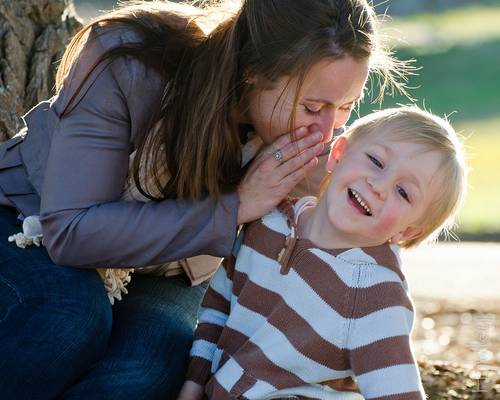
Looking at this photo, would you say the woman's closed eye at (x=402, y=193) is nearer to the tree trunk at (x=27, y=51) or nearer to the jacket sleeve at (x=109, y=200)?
the jacket sleeve at (x=109, y=200)

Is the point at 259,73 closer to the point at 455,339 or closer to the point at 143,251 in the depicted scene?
the point at 143,251

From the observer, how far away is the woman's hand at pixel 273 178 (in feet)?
8.73

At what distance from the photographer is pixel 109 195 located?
8.79 ft

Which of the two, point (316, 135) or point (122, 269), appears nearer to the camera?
point (316, 135)

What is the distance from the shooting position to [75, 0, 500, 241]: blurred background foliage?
879 cm

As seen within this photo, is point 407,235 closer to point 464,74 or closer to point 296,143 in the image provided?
point 296,143

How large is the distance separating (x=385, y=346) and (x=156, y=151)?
773 millimetres

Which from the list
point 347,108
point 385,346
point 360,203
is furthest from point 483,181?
point 385,346

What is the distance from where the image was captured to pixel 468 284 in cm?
562

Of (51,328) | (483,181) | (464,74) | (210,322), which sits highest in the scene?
(51,328)

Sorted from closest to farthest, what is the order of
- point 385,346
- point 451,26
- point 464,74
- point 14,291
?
point 385,346 < point 14,291 < point 464,74 < point 451,26

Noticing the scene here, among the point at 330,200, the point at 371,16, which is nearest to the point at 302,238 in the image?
the point at 330,200

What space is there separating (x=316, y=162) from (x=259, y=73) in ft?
0.93

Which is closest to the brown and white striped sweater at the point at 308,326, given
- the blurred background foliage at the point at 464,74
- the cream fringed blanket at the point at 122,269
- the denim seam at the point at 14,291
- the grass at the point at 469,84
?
the cream fringed blanket at the point at 122,269
